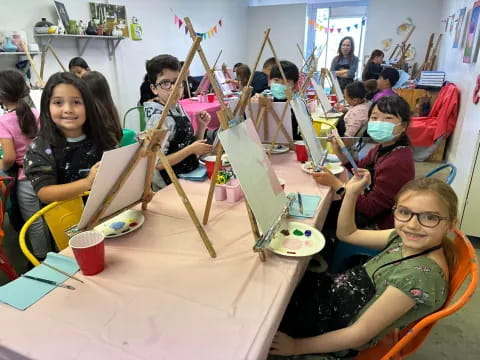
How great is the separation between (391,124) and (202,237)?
120 cm

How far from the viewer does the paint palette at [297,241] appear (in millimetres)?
1124

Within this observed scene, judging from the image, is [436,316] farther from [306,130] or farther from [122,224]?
[306,130]

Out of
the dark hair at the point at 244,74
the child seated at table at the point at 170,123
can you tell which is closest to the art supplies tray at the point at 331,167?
the child seated at table at the point at 170,123

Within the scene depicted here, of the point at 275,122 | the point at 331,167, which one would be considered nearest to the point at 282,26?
the point at 275,122

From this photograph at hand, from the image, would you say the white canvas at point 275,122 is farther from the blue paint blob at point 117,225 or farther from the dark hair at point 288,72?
the blue paint blob at point 117,225

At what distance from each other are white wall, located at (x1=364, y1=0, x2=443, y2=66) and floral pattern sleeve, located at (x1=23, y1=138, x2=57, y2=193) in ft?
24.8

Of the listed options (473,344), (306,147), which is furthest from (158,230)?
(473,344)

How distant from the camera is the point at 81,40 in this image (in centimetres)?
430

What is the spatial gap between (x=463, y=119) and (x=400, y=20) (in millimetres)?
4653

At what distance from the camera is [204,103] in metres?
4.40

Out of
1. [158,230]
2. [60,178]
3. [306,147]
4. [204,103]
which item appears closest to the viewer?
[158,230]

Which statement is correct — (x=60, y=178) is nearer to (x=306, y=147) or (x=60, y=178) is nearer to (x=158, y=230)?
(x=158, y=230)

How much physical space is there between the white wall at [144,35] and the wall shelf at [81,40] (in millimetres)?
63

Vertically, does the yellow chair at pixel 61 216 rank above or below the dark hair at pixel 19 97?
below
